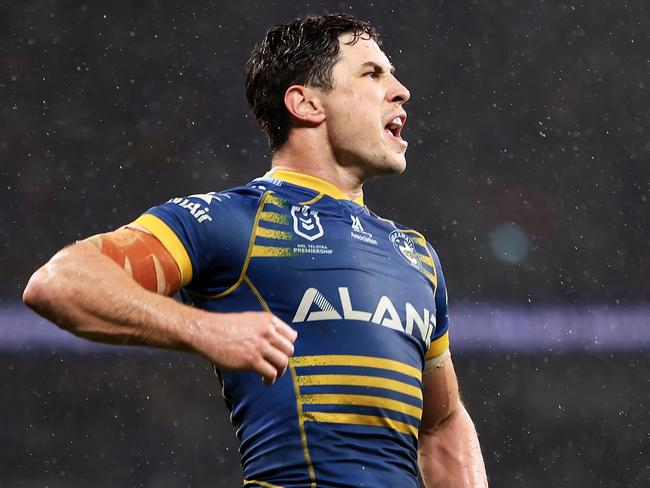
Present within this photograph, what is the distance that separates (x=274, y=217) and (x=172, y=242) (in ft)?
0.88

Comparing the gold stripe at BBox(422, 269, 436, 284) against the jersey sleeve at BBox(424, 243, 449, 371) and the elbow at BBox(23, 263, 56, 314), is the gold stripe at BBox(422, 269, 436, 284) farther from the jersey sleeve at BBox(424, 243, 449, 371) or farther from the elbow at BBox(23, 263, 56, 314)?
the elbow at BBox(23, 263, 56, 314)

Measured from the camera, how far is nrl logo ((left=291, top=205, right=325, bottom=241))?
7.28 feet

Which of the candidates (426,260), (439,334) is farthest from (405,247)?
(439,334)

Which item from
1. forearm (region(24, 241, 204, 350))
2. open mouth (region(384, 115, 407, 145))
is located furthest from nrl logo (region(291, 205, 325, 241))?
forearm (region(24, 241, 204, 350))

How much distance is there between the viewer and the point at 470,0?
5.77 meters

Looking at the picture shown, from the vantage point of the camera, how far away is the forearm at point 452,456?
250cm

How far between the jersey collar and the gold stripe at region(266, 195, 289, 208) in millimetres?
156

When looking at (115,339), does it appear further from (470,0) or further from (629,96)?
(629,96)

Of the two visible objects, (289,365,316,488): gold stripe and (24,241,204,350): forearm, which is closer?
(24,241,204,350): forearm

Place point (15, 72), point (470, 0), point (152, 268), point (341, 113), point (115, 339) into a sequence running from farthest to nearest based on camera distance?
1. point (470, 0)
2. point (15, 72)
3. point (341, 113)
4. point (152, 268)
5. point (115, 339)

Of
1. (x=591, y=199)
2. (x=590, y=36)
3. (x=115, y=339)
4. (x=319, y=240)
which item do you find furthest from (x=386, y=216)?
(x=115, y=339)

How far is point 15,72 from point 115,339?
152 inches

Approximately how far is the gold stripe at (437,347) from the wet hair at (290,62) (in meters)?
0.63

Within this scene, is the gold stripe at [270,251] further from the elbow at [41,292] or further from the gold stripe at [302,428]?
the elbow at [41,292]
